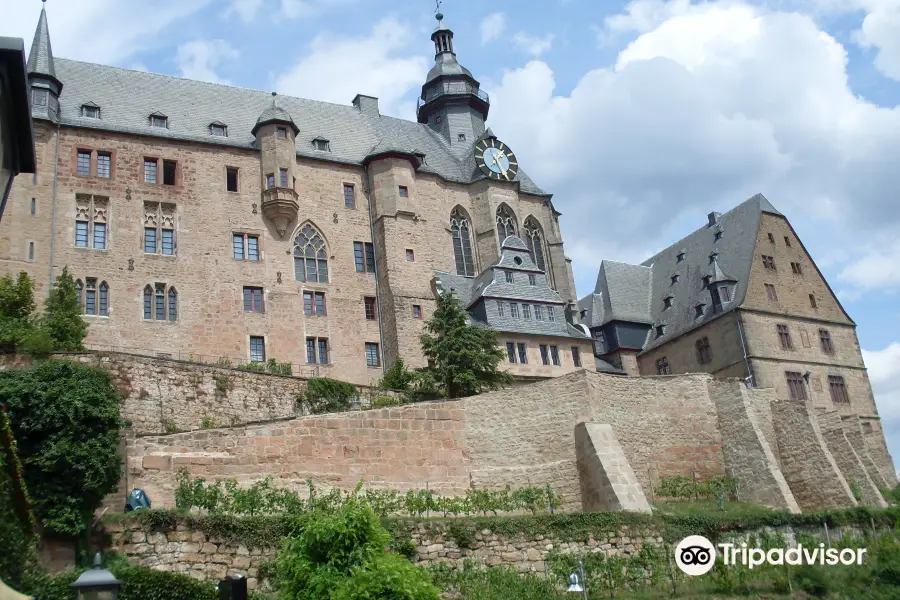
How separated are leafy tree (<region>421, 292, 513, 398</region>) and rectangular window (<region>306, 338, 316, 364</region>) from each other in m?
6.29

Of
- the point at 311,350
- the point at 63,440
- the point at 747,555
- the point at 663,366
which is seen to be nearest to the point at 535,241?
the point at 663,366

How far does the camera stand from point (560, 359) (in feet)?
139

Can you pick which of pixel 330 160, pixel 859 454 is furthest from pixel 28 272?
pixel 859 454

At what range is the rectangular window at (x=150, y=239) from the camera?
3824 centimetres

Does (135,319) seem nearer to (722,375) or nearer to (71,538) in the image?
(71,538)

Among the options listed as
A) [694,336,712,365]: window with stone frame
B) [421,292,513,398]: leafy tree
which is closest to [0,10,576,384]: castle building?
[421,292,513,398]: leafy tree

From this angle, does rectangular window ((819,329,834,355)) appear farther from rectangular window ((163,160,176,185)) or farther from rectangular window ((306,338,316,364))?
rectangular window ((163,160,176,185))

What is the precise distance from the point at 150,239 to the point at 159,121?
6.26 m

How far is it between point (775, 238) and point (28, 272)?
3553 centimetres

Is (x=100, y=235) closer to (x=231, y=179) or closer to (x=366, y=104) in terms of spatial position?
(x=231, y=179)

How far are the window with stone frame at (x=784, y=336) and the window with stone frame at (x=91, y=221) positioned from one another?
31.5 meters

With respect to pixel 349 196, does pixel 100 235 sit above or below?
below

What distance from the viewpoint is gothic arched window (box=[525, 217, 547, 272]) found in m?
47.9

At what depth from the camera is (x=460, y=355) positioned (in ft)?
112
